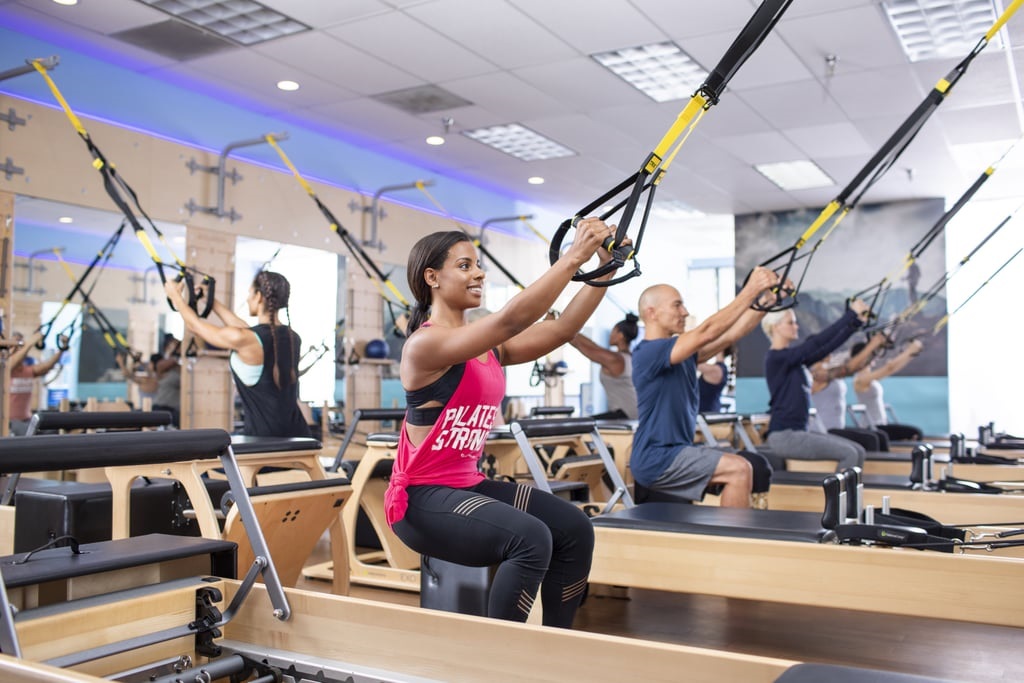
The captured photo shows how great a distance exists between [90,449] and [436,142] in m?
6.53

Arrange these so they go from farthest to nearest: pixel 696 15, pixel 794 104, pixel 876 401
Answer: pixel 876 401 < pixel 794 104 < pixel 696 15

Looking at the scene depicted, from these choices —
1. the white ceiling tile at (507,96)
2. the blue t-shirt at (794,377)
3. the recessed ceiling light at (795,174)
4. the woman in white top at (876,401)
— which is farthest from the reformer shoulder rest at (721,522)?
the recessed ceiling light at (795,174)

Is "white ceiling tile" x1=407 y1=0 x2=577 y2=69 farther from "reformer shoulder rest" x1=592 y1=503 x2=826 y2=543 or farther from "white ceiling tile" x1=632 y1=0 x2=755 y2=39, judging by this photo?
"reformer shoulder rest" x1=592 y1=503 x2=826 y2=543

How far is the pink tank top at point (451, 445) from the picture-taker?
6.53 ft

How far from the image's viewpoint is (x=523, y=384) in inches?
401

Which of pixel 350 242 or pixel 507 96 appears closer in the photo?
pixel 507 96

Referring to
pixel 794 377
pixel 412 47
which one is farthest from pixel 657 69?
pixel 794 377

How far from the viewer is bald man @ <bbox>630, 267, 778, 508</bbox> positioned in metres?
3.49

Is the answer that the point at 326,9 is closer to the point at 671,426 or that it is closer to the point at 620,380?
the point at 620,380

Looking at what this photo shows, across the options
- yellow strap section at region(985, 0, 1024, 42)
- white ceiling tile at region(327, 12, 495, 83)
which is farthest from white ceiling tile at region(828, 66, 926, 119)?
yellow strap section at region(985, 0, 1024, 42)

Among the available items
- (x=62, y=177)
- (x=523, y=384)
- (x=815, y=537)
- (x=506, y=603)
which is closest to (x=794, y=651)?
(x=815, y=537)

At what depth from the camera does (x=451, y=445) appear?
2.02 metres

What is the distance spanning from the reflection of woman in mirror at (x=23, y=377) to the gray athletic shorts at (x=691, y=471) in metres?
3.77

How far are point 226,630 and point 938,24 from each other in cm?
518
